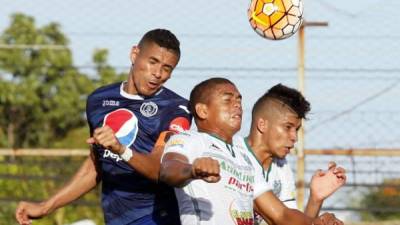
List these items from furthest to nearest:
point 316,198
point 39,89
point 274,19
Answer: point 39,89 → point 274,19 → point 316,198

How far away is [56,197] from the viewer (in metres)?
7.39

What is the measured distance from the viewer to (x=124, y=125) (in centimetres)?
701

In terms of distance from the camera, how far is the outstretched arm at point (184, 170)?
5.38 meters

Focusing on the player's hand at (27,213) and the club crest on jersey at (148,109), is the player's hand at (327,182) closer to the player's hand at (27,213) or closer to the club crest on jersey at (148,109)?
the club crest on jersey at (148,109)

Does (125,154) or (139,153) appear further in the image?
(139,153)

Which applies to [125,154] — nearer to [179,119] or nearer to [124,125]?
[179,119]

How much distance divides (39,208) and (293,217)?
1.63 metres

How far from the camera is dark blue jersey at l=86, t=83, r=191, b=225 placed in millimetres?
6914

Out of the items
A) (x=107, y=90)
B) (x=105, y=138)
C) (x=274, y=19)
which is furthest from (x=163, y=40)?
(x=274, y=19)

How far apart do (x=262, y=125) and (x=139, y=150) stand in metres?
0.91

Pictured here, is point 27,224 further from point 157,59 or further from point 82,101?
point 82,101

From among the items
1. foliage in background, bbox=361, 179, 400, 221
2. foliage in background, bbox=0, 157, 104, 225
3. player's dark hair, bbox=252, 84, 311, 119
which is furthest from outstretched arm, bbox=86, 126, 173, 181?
foliage in background, bbox=0, 157, 104, 225

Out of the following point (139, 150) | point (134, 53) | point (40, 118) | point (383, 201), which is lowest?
point (383, 201)

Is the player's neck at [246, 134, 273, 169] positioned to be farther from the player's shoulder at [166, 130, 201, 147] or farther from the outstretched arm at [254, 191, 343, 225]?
the player's shoulder at [166, 130, 201, 147]
